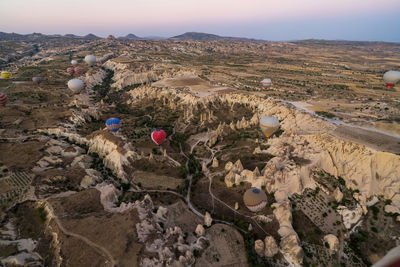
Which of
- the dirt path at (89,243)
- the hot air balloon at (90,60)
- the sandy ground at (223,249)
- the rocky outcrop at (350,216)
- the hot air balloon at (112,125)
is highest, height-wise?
the hot air balloon at (90,60)

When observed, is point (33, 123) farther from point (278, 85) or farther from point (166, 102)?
point (278, 85)

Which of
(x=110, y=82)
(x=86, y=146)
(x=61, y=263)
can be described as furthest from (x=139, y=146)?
(x=110, y=82)

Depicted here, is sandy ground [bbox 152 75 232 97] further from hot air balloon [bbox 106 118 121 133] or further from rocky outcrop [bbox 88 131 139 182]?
rocky outcrop [bbox 88 131 139 182]

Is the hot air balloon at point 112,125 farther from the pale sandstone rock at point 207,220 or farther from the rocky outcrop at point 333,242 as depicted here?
the rocky outcrop at point 333,242

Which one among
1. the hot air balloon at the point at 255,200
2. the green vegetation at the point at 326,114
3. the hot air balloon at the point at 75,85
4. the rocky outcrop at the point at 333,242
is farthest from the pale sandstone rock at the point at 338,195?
the hot air balloon at the point at 75,85

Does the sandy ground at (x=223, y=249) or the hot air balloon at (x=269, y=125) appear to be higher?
the hot air balloon at (x=269, y=125)

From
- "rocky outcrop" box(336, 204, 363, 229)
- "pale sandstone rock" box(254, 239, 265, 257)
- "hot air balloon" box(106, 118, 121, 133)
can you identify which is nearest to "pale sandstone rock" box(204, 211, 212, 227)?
"pale sandstone rock" box(254, 239, 265, 257)
